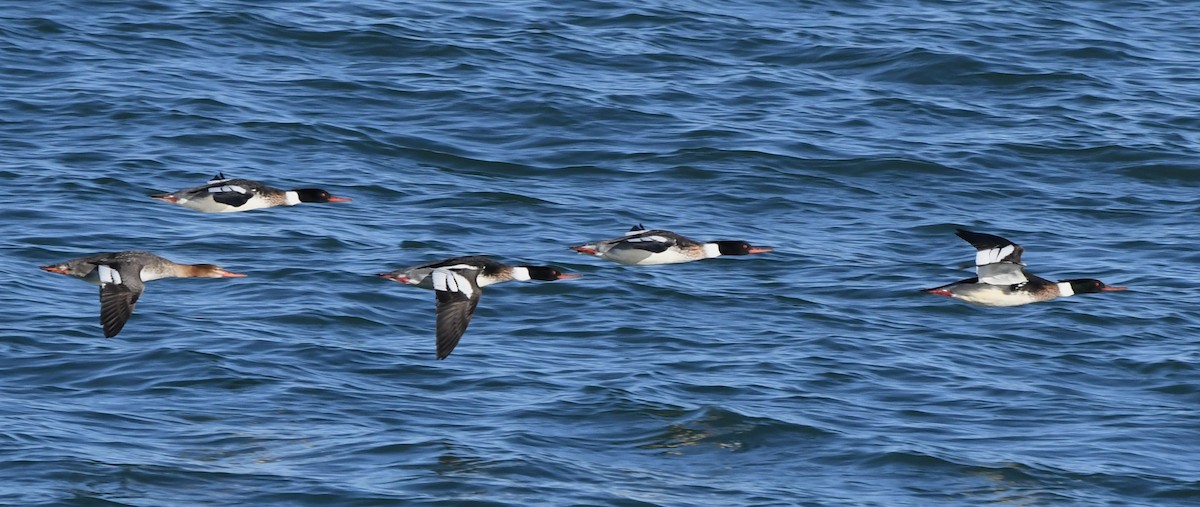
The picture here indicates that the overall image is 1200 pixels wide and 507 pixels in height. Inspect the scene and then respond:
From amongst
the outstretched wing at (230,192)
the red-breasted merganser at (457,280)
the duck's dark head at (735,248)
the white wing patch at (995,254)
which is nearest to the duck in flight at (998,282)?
the white wing patch at (995,254)

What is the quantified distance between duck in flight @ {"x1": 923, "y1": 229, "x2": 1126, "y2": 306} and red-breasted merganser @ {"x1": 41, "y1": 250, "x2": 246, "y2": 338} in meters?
5.52

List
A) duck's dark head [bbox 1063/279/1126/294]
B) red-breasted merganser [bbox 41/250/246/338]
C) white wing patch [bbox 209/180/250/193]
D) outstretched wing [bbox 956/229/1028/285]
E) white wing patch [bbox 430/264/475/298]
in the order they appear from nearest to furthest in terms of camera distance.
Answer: red-breasted merganser [bbox 41/250/246/338], white wing patch [bbox 430/264/475/298], outstretched wing [bbox 956/229/1028/285], duck's dark head [bbox 1063/279/1126/294], white wing patch [bbox 209/180/250/193]

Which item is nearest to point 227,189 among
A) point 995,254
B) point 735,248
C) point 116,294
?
point 116,294

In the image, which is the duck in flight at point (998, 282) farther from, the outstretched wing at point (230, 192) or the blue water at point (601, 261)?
the outstretched wing at point (230, 192)

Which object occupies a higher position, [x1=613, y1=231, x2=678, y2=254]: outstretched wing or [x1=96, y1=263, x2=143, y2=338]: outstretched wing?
[x1=96, y1=263, x2=143, y2=338]: outstretched wing

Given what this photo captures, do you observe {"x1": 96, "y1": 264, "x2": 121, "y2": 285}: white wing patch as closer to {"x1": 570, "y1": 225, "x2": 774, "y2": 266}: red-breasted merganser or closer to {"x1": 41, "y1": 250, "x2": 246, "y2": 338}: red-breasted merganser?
{"x1": 41, "y1": 250, "x2": 246, "y2": 338}: red-breasted merganser

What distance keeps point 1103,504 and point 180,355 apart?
692 cm

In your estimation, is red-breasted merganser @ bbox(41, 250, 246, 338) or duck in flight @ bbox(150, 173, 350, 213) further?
duck in flight @ bbox(150, 173, 350, 213)

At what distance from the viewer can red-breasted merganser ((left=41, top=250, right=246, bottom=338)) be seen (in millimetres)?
12383

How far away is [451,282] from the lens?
1326 centimetres

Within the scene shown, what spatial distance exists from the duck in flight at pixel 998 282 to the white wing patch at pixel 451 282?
131 inches

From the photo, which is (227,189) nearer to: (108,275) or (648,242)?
(108,275)

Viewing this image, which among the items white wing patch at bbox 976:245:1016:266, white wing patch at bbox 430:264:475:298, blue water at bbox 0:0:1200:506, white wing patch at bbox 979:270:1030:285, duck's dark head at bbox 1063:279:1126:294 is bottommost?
blue water at bbox 0:0:1200:506

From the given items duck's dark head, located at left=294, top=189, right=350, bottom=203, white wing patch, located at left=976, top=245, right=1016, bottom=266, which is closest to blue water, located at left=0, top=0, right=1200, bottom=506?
duck's dark head, located at left=294, top=189, right=350, bottom=203
